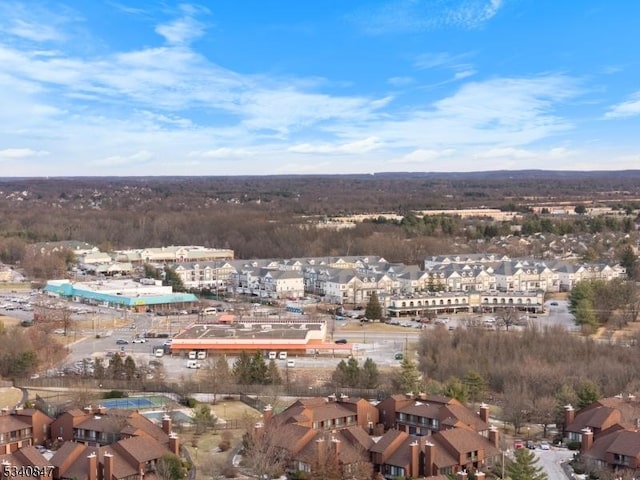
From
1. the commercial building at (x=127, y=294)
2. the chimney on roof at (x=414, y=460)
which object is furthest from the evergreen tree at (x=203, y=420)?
the commercial building at (x=127, y=294)

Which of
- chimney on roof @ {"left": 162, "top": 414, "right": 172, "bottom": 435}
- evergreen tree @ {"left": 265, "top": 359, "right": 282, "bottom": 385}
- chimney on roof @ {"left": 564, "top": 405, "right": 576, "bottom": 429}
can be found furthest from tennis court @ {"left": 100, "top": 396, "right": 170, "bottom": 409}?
chimney on roof @ {"left": 564, "top": 405, "right": 576, "bottom": 429}

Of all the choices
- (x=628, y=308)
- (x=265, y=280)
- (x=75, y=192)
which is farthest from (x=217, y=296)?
(x=75, y=192)

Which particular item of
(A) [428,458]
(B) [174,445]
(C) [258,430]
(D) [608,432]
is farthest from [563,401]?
(B) [174,445]

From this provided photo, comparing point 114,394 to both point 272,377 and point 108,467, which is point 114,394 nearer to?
point 272,377

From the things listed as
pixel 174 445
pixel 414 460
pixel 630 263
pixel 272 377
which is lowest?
pixel 272 377

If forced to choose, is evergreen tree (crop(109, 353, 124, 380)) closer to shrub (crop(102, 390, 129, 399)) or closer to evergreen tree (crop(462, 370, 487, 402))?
shrub (crop(102, 390, 129, 399))

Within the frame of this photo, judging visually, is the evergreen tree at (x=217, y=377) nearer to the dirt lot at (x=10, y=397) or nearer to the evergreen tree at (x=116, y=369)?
the evergreen tree at (x=116, y=369)
